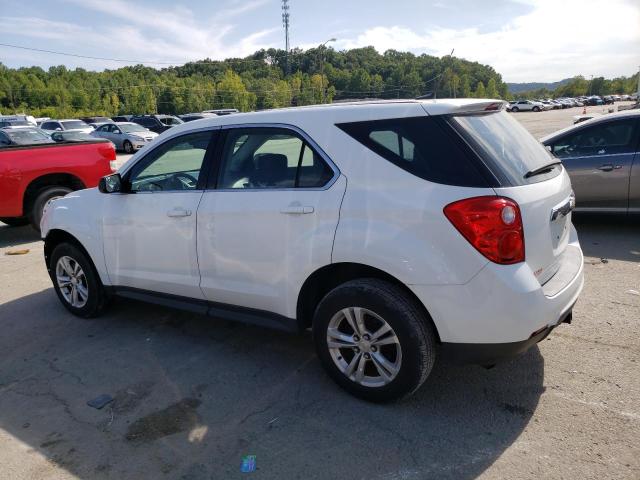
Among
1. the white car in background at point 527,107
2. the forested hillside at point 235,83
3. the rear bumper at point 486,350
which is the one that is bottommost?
the rear bumper at point 486,350

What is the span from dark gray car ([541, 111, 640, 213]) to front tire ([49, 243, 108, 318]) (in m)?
5.97

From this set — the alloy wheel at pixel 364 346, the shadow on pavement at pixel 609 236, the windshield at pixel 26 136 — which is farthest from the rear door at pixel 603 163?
the windshield at pixel 26 136

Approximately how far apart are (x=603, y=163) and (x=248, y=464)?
609cm

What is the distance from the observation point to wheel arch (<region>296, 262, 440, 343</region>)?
2.88 meters

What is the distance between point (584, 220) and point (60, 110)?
72939mm

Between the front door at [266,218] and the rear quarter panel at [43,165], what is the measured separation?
18.0 ft

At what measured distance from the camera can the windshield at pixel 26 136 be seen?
10.5m

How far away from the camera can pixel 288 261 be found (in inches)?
127

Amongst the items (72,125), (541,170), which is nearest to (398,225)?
(541,170)

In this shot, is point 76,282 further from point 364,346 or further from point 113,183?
point 364,346

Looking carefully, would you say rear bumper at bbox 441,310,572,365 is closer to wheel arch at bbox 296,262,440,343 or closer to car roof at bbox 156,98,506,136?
wheel arch at bbox 296,262,440,343

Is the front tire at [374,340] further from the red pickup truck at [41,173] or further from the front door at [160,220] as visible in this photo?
the red pickup truck at [41,173]

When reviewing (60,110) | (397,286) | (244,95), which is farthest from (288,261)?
(244,95)

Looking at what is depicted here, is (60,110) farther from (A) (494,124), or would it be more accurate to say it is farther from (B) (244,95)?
(A) (494,124)
